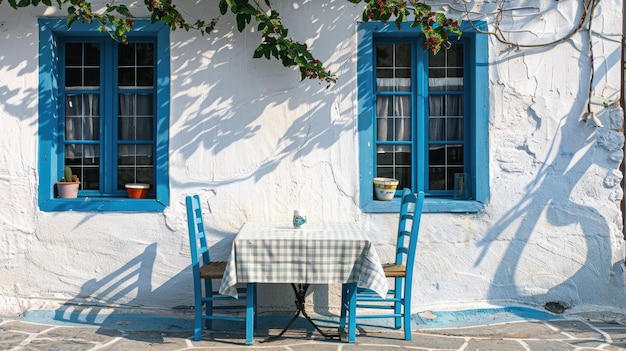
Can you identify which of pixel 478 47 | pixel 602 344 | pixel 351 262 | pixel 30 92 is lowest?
pixel 602 344

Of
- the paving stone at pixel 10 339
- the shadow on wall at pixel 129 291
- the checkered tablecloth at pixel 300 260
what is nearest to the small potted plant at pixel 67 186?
the shadow on wall at pixel 129 291

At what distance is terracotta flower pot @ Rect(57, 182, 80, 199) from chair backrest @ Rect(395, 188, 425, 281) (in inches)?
107

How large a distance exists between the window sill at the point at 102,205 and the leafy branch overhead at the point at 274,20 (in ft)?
4.36

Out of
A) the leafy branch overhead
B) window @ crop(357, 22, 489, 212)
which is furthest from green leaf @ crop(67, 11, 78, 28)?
window @ crop(357, 22, 489, 212)

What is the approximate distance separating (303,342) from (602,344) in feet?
7.12

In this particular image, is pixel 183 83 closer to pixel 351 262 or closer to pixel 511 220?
pixel 351 262

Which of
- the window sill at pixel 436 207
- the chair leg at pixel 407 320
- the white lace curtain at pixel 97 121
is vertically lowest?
the chair leg at pixel 407 320

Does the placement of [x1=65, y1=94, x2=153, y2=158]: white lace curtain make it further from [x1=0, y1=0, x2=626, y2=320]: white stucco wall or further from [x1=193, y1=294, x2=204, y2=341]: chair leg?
[x1=193, y1=294, x2=204, y2=341]: chair leg

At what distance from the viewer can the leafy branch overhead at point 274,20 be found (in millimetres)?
5352

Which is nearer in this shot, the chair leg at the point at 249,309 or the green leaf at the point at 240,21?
the chair leg at the point at 249,309

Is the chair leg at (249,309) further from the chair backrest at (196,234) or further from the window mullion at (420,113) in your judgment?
the window mullion at (420,113)

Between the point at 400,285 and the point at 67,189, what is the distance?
112 inches

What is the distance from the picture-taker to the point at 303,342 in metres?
5.03

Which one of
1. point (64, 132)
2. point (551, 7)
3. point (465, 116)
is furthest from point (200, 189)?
point (551, 7)
